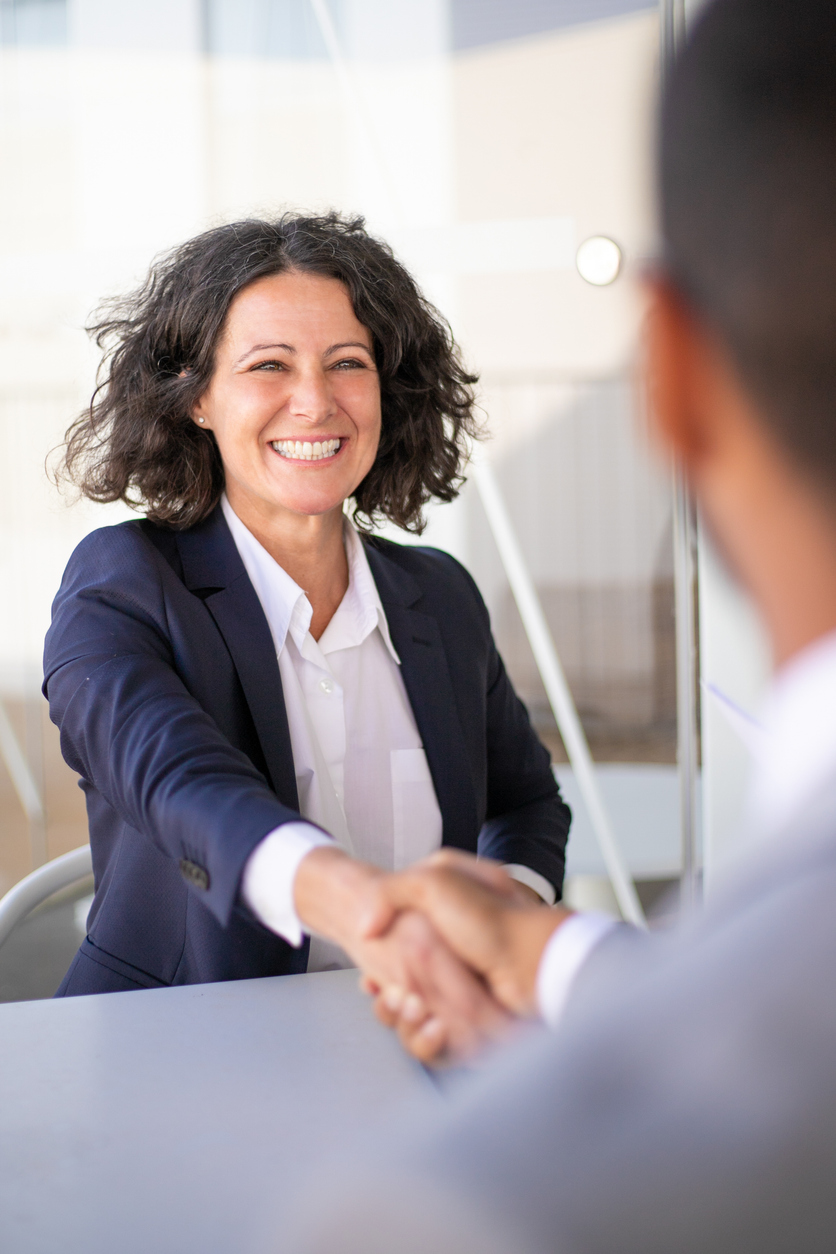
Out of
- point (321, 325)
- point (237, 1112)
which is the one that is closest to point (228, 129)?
point (321, 325)

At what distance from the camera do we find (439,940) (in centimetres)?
88

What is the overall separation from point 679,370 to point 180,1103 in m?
0.69

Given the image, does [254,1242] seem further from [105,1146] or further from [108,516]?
[108,516]

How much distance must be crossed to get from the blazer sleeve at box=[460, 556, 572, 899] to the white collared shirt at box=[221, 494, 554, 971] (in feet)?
0.36

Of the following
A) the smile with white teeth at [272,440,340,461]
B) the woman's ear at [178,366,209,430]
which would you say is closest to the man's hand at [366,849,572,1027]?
the smile with white teeth at [272,440,340,461]

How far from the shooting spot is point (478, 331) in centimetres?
384

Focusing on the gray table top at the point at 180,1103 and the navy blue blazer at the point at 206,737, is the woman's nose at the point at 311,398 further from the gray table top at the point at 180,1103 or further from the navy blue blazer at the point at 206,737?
the gray table top at the point at 180,1103

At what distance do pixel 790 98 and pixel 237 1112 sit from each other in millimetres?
762

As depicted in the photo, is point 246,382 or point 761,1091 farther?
point 246,382

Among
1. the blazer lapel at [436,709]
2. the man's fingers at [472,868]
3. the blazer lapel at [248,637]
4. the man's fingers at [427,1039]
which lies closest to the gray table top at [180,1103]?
the man's fingers at [427,1039]

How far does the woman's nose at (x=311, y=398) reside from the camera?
5.03 feet

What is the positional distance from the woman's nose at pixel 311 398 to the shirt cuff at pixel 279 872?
693 millimetres

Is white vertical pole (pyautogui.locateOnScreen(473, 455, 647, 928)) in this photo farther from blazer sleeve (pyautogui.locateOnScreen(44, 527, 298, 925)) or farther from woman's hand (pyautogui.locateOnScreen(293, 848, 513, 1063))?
woman's hand (pyautogui.locateOnScreen(293, 848, 513, 1063))

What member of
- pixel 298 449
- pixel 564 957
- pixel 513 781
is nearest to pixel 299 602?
pixel 298 449
